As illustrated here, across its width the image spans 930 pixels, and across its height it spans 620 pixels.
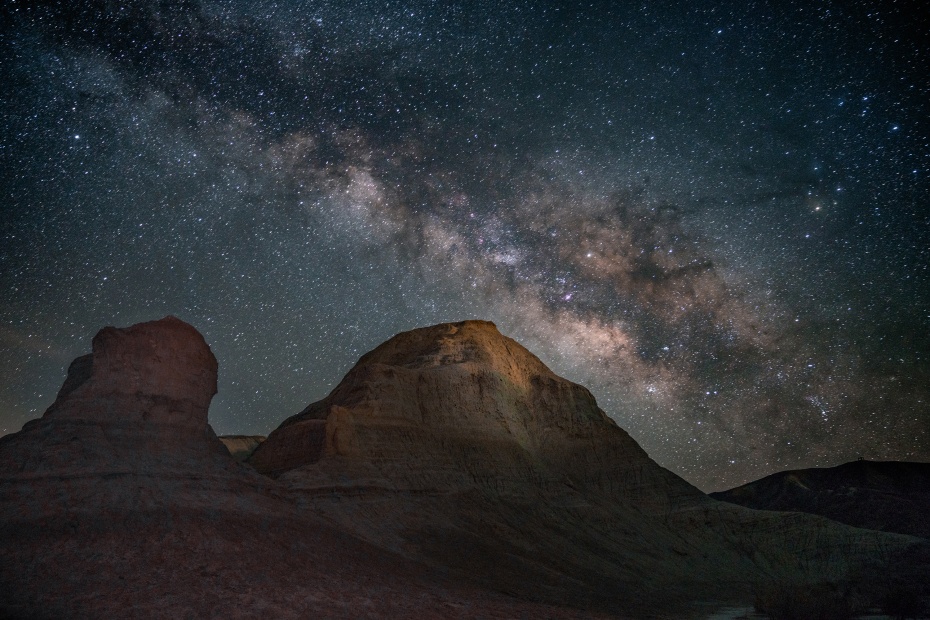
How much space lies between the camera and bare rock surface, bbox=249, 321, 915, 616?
2944 cm

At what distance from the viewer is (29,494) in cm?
1878

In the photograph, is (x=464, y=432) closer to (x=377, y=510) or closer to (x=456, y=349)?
(x=456, y=349)

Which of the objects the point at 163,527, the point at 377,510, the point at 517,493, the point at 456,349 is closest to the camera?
the point at 163,527

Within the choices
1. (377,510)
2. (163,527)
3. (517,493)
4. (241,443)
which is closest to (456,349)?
(517,493)

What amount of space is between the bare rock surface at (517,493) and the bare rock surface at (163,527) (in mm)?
4136

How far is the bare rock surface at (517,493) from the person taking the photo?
29.4 meters

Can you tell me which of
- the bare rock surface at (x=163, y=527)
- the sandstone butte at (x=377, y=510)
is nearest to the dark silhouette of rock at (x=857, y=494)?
the sandstone butte at (x=377, y=510)

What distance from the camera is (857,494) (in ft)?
218

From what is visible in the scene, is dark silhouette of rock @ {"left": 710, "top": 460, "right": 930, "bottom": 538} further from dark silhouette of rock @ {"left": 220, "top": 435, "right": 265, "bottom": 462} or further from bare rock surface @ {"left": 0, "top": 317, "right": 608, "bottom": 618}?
dark silhouette of rock @ {"left": 220, "top": 435, "right": 265, "bottom": 462}

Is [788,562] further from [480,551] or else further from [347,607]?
[347,607]

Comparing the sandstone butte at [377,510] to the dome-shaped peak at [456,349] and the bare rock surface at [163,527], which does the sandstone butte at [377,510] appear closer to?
the bare rock surface at [163,527]

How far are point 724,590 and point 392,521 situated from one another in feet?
69.2

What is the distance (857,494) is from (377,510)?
62773 millimetres

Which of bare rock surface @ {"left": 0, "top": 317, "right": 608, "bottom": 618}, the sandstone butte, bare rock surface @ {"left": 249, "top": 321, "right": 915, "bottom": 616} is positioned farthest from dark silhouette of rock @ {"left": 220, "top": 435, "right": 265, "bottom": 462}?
bare rock surface @ {"left": 0, "top": 317, "right": 608, "bottom": 618}
